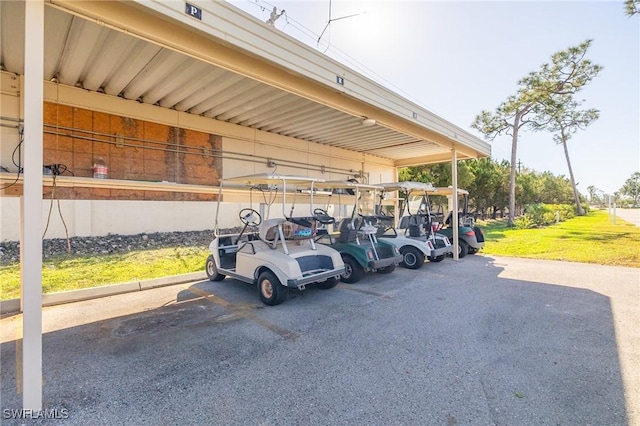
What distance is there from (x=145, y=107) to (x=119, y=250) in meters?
3.87

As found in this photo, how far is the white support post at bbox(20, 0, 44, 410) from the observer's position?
2055mm

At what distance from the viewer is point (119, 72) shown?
4.78 m

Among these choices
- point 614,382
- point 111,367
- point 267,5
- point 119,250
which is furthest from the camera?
point 119,250

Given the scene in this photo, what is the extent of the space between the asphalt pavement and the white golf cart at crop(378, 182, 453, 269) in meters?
1.92

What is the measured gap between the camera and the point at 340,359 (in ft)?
9.30

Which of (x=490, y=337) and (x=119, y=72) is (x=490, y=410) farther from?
(x=119, y=72)

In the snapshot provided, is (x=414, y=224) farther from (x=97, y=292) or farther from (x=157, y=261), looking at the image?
(x=97, y=292)

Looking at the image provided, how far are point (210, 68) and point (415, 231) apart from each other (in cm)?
554

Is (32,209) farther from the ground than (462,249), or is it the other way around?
(32,209)

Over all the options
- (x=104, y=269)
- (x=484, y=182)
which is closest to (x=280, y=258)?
(x=104, y=269)

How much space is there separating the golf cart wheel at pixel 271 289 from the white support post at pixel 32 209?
100.0 inches

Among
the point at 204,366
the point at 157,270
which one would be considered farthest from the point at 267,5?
the point at 204,366

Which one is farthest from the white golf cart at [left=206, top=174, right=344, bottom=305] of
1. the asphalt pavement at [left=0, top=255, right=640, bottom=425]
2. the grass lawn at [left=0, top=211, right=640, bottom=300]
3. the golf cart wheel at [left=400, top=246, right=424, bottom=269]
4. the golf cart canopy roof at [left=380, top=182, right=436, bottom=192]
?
the golf cart wheel at [left=400, top=246, right=424, bottom=269]

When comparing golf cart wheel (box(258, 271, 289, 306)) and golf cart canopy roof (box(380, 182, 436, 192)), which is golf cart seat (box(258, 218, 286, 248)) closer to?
golf cart wheel (box(258, 271, 289, 306))
